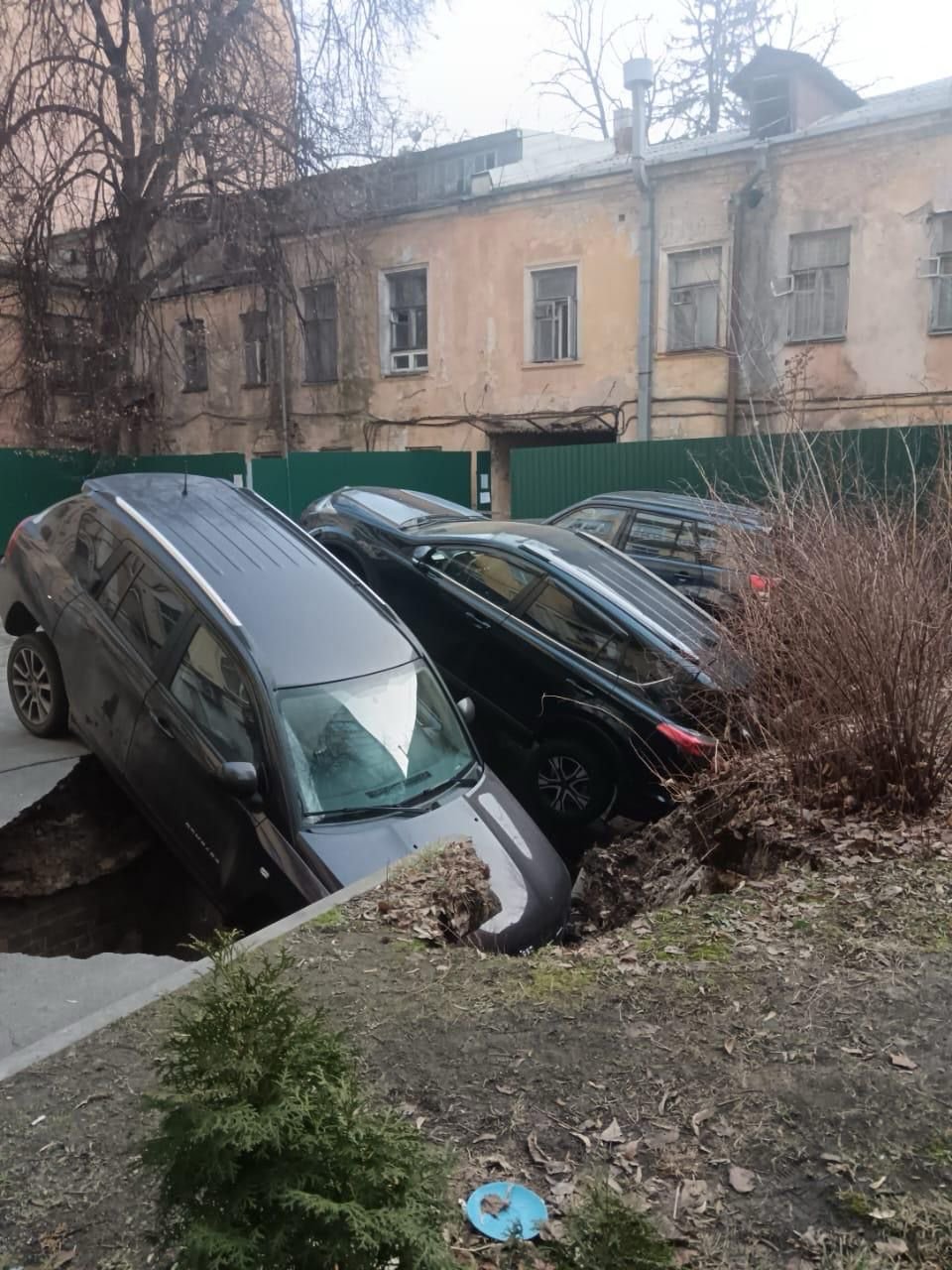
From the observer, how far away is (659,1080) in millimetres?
2537

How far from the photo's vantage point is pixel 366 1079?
2516mm

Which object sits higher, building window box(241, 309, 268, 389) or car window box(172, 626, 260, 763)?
building window box(241, 309, 268, 389)

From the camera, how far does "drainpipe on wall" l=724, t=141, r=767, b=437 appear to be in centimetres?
1636

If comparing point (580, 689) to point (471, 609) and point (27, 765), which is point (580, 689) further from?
point (27, 765)

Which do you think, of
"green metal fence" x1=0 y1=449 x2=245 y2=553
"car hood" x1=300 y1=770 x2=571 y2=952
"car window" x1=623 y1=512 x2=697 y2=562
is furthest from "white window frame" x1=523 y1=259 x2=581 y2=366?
"car hood" x1=300 y1=770 x2=571 y2=952

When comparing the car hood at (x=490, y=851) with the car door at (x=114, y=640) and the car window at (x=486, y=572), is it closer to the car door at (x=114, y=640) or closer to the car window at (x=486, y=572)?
the car door at (x=114, y=640)

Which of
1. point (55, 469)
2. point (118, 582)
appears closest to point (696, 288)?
point (55, 469)

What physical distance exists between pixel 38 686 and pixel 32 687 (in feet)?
0.21

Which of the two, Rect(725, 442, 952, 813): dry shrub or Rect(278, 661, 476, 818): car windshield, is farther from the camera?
Rect(278, 661, 476, 818): car windshield

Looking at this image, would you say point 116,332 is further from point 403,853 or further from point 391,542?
point 403,853

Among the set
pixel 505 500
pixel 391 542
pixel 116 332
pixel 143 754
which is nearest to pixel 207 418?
pixel 116 332

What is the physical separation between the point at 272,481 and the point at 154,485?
38.3ft

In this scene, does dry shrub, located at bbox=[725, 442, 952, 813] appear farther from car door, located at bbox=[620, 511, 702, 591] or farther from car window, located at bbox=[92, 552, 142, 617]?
car door, located at bbox=[620, 511, 702, 591]

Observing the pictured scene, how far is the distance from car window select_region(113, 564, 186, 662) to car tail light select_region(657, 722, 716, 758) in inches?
107
